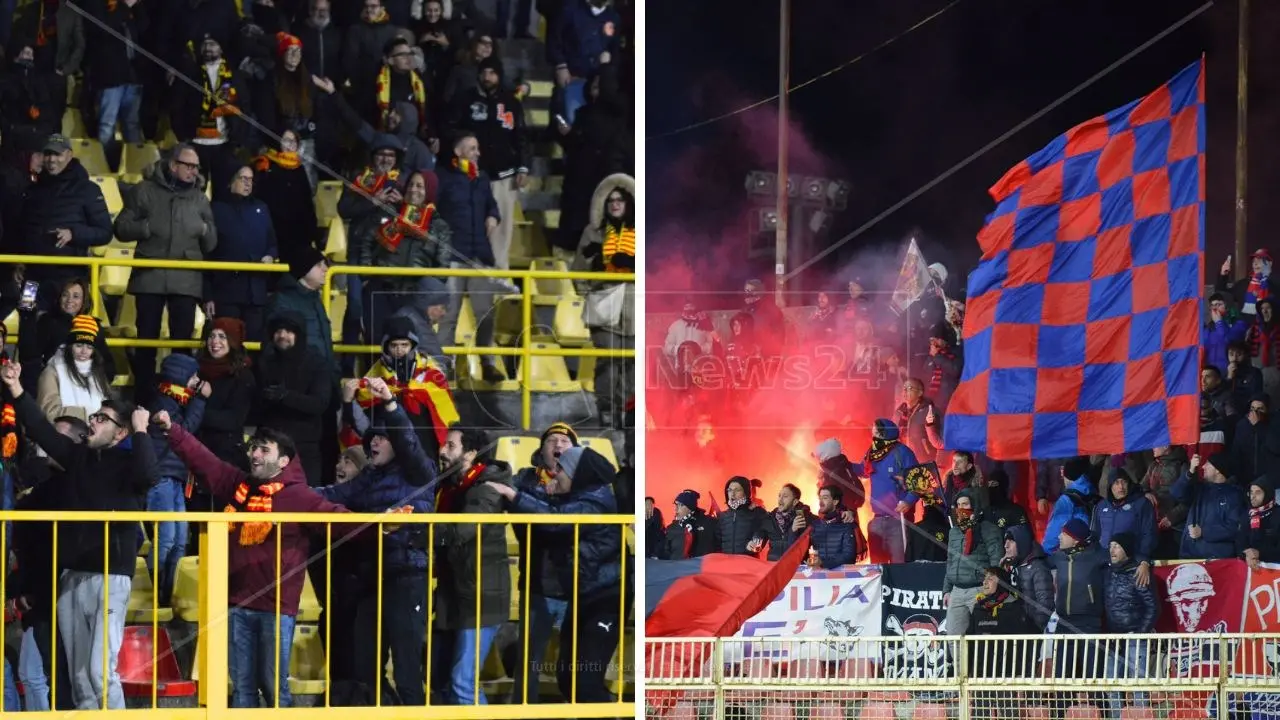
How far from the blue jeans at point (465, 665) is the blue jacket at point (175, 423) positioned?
53.1 inches

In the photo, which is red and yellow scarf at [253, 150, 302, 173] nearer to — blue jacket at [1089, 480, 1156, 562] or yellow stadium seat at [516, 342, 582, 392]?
yellow stadium seat at [516, 342, 582, 392]

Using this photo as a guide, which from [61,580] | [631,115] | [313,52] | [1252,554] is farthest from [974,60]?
[61,580]

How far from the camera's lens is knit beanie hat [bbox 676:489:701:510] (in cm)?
778

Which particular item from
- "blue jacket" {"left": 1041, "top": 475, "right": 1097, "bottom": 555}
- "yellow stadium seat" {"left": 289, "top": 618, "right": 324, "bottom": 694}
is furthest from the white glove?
"yellow stadium seat" {"left": 289, "top": 618, "right": 324, "bottom": 694}

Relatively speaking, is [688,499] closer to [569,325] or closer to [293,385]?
[569,325]

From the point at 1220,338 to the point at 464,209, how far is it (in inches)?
140

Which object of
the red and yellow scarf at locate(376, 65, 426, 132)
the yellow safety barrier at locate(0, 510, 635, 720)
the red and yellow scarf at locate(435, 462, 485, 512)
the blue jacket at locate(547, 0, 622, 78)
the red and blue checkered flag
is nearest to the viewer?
the yellow safety barrier at locate(0, 510, 635, 720)

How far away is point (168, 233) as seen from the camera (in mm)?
6984

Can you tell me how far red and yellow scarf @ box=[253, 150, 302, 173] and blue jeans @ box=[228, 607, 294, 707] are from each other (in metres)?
2.04

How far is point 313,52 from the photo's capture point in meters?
7.42

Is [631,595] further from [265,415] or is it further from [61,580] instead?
[61,580]

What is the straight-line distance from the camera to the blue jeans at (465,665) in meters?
5.99

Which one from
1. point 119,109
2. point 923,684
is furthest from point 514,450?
point 119,109

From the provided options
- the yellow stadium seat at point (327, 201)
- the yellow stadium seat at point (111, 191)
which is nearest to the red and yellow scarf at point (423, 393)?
the yellow stadium seat at point (327, 201)
